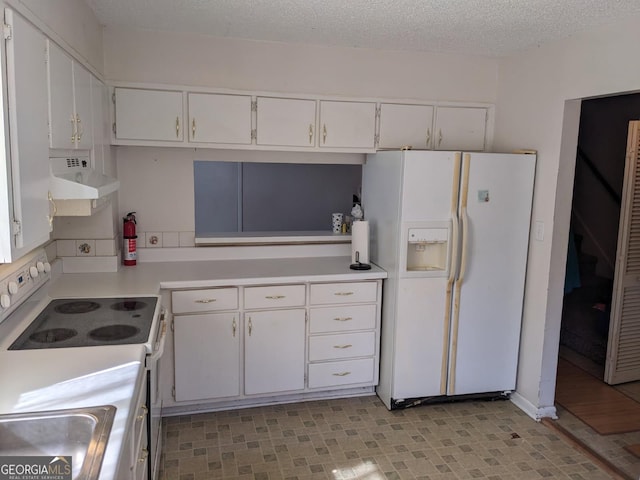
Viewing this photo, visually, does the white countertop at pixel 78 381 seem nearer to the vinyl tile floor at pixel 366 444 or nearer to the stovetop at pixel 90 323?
the stovetop at pixel 90 323

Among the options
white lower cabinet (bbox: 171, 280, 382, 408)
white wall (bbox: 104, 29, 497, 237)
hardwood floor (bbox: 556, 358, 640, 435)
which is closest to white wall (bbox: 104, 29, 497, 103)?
white wall (bbox: 104, 29, 497, 237)

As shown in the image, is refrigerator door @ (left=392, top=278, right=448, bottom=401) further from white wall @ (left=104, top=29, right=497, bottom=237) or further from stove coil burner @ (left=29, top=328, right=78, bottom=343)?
stove coil burner @ (left=29, top=328, right=78, bottom=343)

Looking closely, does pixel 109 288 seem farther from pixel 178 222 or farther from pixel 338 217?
pixel 338 217

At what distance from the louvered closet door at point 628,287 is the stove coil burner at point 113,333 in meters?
3.35

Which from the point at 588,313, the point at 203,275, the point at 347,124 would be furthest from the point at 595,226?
the point at 203,275

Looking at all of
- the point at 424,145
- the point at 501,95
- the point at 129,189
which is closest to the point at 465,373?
the point at 424,145

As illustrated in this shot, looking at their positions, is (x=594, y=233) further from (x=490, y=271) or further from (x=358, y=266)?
(x=358, y=266)

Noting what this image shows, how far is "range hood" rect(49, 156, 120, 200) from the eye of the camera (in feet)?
6.42

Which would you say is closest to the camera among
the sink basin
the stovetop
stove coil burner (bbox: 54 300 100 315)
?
the sink basin

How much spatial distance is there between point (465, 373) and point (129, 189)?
2.57 m

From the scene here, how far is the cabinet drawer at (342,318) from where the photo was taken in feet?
11.1

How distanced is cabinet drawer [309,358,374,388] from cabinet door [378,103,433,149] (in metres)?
1.51

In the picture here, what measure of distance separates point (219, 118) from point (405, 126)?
1.29 metres

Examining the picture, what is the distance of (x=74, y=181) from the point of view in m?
2.07
